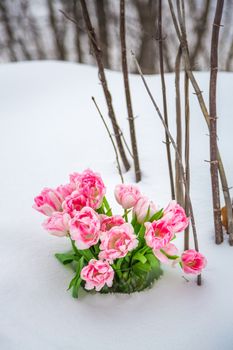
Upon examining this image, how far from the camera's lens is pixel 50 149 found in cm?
160

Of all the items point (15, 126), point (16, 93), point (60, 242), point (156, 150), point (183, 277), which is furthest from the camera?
point (16, 93)

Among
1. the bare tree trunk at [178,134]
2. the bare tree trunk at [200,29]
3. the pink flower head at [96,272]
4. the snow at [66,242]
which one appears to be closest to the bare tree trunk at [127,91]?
the snow at [66,242]

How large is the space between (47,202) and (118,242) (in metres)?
0.21

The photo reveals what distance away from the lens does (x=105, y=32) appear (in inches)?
189

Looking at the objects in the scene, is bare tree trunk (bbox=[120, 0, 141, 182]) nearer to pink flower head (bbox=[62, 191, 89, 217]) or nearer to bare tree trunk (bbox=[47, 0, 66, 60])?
pink flower head (bbox=[62, 191, 89, 217])

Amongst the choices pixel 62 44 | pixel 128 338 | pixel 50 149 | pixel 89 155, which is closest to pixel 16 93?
pixel 50 149

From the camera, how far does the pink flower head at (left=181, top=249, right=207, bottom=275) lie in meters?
0.90

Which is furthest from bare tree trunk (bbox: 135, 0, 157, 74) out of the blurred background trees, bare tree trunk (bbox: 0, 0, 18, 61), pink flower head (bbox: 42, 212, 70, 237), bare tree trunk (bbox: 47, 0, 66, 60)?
pink flower head (bbox: 42, 212, 70, 237)

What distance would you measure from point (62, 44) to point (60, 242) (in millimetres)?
4467

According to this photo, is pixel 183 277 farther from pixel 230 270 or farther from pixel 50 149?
pixel 50 149

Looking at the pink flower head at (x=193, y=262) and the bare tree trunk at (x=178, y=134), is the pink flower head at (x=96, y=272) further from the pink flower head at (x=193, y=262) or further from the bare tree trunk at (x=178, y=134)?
the bare tree trunk at (x=178, y=134)

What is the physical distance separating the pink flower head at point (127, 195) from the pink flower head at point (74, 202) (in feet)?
0.30

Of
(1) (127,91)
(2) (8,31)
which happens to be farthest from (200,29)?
(1) (127,91)

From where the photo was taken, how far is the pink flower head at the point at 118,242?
0.83m
